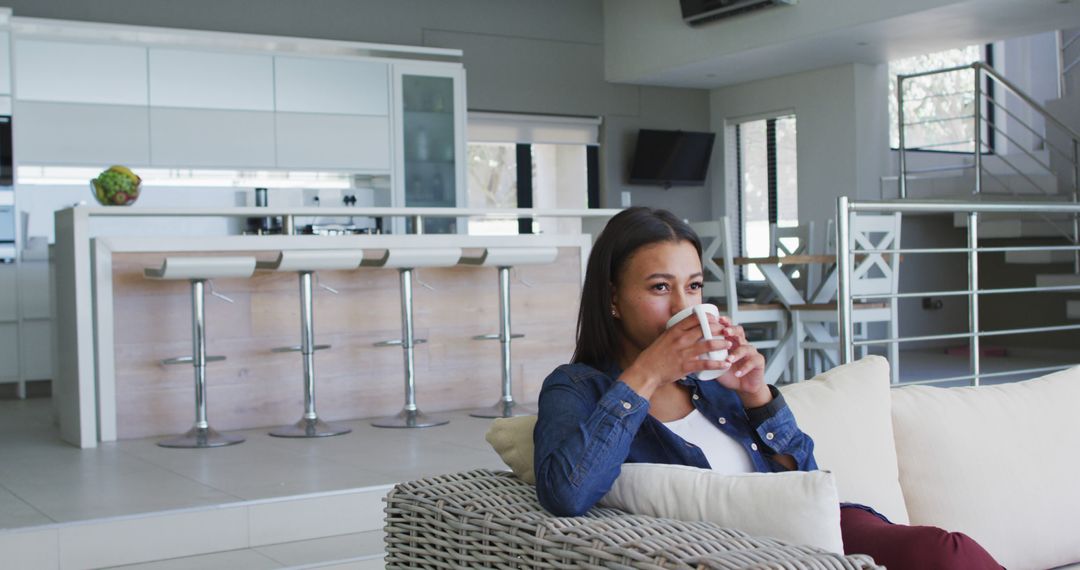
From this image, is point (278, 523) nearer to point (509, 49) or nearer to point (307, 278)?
point (307, 278)

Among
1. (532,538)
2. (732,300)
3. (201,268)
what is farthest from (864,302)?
(532,538)

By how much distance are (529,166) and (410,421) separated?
163 inches

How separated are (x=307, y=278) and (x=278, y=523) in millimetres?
1638

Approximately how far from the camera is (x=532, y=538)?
139 cm

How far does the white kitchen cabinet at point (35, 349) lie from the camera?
6.42m

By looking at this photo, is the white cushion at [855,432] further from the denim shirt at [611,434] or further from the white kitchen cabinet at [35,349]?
the white kitchen cabinet at [35,349]

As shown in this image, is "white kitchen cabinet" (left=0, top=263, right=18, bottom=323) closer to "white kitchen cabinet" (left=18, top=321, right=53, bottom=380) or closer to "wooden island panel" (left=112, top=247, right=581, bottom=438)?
"white kitchen cabinet" (left=18, top=321, right=53, bottom=380)

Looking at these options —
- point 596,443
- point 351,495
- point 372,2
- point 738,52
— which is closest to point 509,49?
point 372,2

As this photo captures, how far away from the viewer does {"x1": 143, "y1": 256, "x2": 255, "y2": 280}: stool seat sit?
4387 mm

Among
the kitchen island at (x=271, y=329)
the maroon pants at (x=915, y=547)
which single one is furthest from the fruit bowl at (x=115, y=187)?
the maroon pants at (x=915, y=547)

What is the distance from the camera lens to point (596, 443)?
1457mm

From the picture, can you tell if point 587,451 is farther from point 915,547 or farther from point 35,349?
point 35,349

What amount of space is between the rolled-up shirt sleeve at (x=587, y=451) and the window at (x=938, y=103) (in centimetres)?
812

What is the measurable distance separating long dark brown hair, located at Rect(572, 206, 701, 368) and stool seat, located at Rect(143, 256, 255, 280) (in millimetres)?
3049
